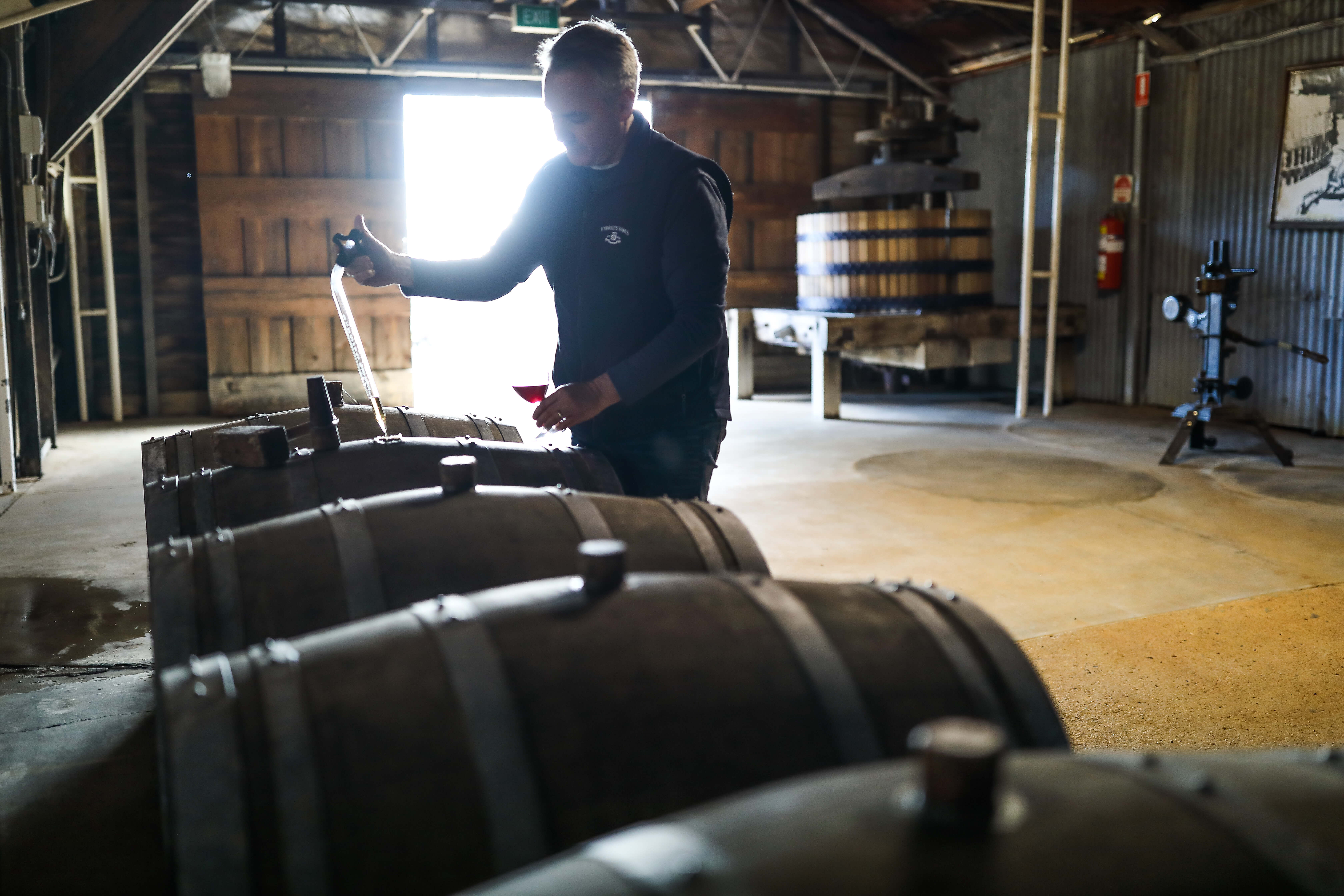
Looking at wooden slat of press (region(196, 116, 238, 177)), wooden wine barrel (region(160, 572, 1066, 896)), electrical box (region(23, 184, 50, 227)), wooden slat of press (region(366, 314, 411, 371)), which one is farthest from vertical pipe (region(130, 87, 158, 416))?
wooden wine barrel (region(160, 572, 1066, 896))

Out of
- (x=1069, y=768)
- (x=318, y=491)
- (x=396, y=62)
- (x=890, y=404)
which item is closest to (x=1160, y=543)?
(x=318, y=491)

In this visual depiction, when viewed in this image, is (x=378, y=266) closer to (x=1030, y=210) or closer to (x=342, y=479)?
(x=342, y=479)

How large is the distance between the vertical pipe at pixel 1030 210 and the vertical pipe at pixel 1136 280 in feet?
2.76

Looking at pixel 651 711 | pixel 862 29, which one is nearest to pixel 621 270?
pixel 651 711

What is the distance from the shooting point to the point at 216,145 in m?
9.06

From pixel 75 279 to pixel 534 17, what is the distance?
417cm

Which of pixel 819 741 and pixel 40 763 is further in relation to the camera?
pixel 40 763

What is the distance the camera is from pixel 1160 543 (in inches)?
185

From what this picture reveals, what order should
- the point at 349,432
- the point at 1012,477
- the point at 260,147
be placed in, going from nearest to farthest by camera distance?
the point at 349,432
the point at 1012,477
the point at 260,147

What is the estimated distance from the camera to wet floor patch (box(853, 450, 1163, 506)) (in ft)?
18.7

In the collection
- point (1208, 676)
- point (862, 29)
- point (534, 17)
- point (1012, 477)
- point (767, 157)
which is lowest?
point (1208, 676)

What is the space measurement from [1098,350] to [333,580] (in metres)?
9.03

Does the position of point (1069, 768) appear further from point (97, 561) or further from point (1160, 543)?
point (97, 561)

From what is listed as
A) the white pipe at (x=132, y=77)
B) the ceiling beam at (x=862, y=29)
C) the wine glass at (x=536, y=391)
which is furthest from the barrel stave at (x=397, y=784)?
the ceiling beam at (x=862, y=29)
